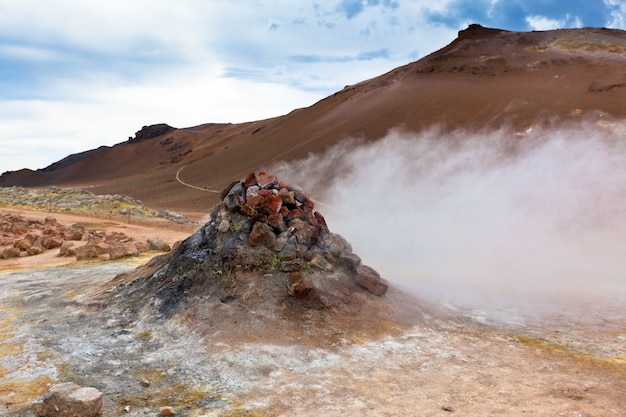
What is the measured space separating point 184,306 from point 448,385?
2.68 metres

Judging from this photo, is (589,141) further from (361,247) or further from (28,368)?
(28,368)

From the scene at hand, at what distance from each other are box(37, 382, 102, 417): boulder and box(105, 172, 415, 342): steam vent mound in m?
1.56

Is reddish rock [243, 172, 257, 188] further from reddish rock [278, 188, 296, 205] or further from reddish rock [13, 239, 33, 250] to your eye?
reddish rock [13, 239, 33, 250]

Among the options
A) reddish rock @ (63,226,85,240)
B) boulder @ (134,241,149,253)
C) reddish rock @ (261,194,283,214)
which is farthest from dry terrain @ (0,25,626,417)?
reddish rock @ (63,226,85,240)

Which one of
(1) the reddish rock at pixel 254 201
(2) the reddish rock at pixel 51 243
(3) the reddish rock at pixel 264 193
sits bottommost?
(2) the reddish rock at pixel 51 243

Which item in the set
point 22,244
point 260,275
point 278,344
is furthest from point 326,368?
point 22,244

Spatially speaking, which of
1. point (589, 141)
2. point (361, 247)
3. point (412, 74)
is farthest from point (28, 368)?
point (412, 74)

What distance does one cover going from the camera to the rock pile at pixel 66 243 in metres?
9.59

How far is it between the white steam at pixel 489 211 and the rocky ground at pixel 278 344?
1402mm

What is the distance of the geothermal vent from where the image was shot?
5.34 metres

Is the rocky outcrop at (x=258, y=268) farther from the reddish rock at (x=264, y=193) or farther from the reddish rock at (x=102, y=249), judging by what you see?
the reddish rock at (x=102, y=249)

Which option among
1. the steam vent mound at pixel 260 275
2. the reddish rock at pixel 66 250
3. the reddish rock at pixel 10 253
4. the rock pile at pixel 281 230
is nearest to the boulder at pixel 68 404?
the steam vent mound at pixel 260 275

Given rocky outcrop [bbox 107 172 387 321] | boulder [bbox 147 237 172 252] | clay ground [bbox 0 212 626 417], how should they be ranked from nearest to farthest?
clay ground [bbox 0 212 626 417] → rocky outcrop [bbox 107 172 387 321] → boulder [bbox 147 237 172 252]

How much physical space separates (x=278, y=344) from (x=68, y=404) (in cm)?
179
